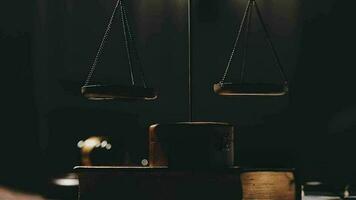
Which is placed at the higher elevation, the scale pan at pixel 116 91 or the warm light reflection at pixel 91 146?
the scale pan at pixel 116 91

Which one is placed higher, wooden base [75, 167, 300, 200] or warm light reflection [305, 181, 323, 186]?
wooden base [75, 167, 300, 200]

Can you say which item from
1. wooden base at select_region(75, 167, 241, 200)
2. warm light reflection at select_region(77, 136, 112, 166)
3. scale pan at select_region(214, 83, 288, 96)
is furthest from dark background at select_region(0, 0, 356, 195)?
wooden base at select_region(75, 167, 241, 200)

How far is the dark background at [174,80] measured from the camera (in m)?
8.24

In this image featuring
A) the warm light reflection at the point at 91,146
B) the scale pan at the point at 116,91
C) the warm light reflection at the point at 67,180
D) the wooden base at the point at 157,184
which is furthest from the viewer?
the warm light reflection at the point at 67,180

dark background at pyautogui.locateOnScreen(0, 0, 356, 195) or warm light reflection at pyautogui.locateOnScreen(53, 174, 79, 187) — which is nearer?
warm light reflection at pyautogui.locateOnScreen(53, 174, 79, 187)

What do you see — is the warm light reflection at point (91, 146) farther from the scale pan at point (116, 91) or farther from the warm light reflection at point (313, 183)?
the warm light reflection at point (313, 183)

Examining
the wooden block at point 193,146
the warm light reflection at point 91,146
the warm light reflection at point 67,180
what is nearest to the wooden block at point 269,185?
the wooden block at point 193,146

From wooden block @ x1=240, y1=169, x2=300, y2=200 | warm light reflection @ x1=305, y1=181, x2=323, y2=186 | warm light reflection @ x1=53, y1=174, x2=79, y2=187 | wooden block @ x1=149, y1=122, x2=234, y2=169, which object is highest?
wooden block @ x1=149, y1=122, x2=234, y2=169

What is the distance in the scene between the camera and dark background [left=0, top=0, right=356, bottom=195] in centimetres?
824

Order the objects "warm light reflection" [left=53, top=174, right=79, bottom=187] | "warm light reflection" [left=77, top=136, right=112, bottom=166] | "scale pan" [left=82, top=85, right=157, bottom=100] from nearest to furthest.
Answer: "scale pan" [left=82, top=85, right=157, bottom=100], "warm light reflection" [left=77, top=136, right=112, bottom=166], "warm light reflection" [left=53, top=174, right=79, bottom=187]

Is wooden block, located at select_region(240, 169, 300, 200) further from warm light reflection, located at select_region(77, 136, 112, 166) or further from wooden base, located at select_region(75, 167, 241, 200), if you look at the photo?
warm light reflection, located at select_region(77, 136, 112, 166)

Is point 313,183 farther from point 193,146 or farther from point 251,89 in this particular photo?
point 193,146

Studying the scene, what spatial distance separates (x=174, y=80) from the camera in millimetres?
8461

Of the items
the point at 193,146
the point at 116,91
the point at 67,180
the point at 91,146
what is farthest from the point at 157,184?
the point at 67,180
